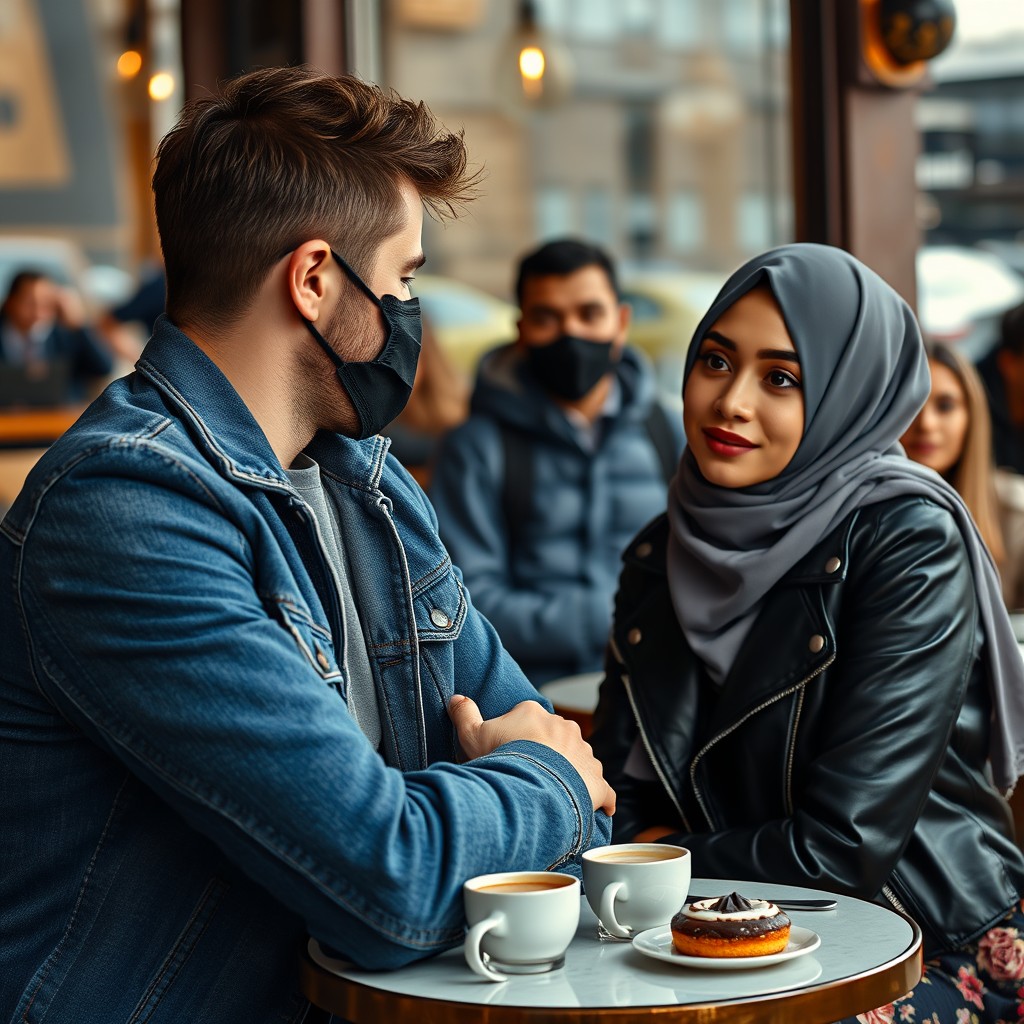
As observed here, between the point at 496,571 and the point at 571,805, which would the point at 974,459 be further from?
the point at 571,805

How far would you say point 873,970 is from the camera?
1.23m

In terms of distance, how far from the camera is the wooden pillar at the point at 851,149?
4.03m

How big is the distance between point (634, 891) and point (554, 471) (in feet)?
8.19

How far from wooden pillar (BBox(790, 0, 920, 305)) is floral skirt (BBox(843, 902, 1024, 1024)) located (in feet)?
8.34

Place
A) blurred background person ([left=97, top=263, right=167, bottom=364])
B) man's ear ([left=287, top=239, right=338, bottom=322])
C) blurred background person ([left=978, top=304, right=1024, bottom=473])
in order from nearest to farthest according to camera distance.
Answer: man's ear ([left=287, top=239, right=338, bottom=322]) < blurred background person ([left=978, top=304, right=1024, bottom=473]) < blurred background person ([left=97, top=263, right=167, bottom=364])

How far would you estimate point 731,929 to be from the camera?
126 centimetres

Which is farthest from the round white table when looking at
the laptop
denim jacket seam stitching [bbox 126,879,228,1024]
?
the laptop

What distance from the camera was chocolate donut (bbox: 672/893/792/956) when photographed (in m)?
1.25

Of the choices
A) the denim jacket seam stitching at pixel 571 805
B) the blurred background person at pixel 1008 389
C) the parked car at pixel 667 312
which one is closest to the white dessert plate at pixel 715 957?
the denim jacket seam stitching at pixel 571 805

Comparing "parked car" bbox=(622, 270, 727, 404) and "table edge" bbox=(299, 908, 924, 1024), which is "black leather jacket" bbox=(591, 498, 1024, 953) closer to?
"table edge" bbox=(299, 908, 924, 1024)

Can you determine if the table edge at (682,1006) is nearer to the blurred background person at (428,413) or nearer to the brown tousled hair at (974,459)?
the brown tousled hair at (974,459)

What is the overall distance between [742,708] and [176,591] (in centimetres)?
85

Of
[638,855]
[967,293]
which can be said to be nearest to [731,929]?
[638,855]

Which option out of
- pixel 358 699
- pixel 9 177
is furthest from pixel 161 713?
pixel 9 177
